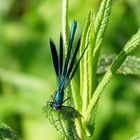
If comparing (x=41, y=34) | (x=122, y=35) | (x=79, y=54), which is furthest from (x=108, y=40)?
(x=79, y=54)

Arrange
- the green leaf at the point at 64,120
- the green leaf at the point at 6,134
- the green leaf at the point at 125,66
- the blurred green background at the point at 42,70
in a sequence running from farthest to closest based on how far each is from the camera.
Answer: the blurred green background at the point at 42,70
the green leaf at the point at 125,66
the green leaf at the point at 6,134
the green leaf at the point at 64,120

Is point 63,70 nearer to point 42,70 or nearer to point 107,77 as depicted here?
point 107,77

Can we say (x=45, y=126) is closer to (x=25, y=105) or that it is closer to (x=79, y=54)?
(x=25, y=105)

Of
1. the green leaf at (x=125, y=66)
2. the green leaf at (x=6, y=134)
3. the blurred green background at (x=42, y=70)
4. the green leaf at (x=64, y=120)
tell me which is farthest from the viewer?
the blurred green background at (x=42, y=70)

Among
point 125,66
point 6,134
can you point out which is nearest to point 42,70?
point 125,66

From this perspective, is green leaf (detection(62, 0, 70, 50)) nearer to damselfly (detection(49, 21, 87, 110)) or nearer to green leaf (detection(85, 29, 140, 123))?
damselfly (detection(49, 21, 87, 110))

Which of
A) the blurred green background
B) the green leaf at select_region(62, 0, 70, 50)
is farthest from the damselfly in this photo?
the blurred green background

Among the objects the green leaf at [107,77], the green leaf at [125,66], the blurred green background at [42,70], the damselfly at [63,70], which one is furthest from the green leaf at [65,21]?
the blurred green background at [42,70]

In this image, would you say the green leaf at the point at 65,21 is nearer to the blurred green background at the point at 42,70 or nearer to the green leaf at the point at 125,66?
the green leaf at the point at 125,66

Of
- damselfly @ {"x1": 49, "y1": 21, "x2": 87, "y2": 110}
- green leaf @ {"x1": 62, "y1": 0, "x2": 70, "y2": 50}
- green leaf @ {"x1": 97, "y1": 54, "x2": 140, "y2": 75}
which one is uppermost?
green leaf @ {"x1": 62, "y1": 0, "x2": 70, "y2": 50}
